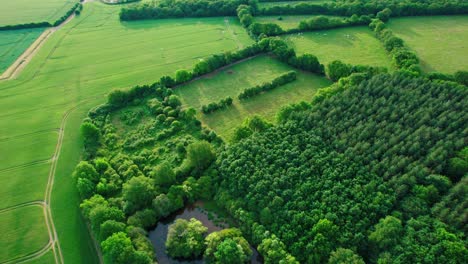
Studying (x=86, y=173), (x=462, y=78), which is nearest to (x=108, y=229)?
(x=86, y=173)

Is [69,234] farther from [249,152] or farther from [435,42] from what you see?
[435,42]

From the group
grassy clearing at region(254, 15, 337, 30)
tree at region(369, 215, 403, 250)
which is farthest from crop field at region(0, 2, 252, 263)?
tree at region(369, 215, 403, 250)

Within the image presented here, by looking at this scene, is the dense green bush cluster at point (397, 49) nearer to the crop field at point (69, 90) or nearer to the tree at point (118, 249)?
the crop field at point (69, 90)

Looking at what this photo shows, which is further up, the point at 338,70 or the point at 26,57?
the point at 26,57

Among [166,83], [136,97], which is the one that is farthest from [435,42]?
[136,97]

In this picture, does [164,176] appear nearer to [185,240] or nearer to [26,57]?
[185,240]

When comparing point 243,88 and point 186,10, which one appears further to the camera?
point 186,10

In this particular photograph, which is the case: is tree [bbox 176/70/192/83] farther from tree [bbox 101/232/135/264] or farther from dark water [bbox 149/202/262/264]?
tree [bbox 101/232/135/264]

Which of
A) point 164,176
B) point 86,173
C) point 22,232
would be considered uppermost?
point 86,173

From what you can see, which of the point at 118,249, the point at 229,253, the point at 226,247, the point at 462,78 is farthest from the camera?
the point at 462,78
